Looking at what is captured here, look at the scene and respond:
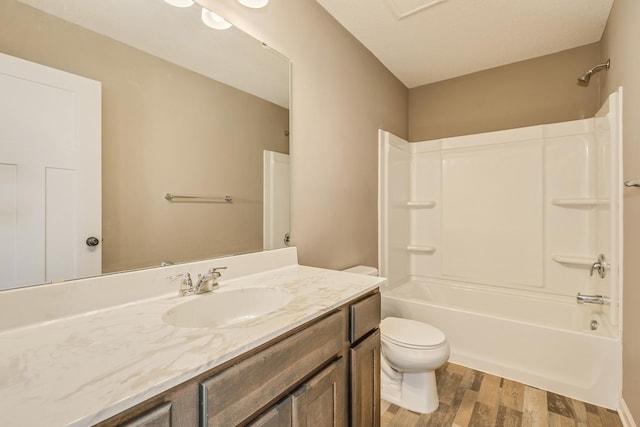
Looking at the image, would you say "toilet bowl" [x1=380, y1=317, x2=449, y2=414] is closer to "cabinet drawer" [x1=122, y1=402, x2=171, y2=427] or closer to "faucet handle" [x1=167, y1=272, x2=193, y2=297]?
"faucet handle" [x1=167, y1=272, x2=193, y2=297]

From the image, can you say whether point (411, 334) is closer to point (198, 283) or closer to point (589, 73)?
point (198, 283)

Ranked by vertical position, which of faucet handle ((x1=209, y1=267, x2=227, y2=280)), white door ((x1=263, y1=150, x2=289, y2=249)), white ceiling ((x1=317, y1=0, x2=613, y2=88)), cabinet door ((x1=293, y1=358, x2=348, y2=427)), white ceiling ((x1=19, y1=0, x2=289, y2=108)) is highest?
white ceiling ((x1=317, y1=0, x2=613, y2=88))

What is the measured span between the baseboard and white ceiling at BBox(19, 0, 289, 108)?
2.42 metres

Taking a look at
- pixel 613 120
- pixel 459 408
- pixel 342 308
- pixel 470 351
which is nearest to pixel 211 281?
pixel 342 308

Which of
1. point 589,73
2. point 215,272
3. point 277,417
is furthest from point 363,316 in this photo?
point 589,73

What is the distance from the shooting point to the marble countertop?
46 centimetres

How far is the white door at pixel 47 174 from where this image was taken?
0.80m

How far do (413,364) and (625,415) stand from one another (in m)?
1.12

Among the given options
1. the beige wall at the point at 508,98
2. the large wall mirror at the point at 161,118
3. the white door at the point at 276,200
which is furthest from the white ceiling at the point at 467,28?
the white door at the point at 276,200

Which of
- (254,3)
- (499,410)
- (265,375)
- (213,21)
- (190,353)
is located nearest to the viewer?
(190,353)

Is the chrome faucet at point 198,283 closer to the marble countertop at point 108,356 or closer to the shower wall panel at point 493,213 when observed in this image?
the marble countertop at point 108,356

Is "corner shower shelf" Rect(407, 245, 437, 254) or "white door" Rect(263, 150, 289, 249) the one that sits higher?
"white door" Rect(263, 150, 289, 249)

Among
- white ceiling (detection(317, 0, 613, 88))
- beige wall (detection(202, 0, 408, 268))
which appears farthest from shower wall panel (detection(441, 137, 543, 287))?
beige wall (detection(202, 0, 408, 268))

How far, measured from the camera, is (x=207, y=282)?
3.64 feet
